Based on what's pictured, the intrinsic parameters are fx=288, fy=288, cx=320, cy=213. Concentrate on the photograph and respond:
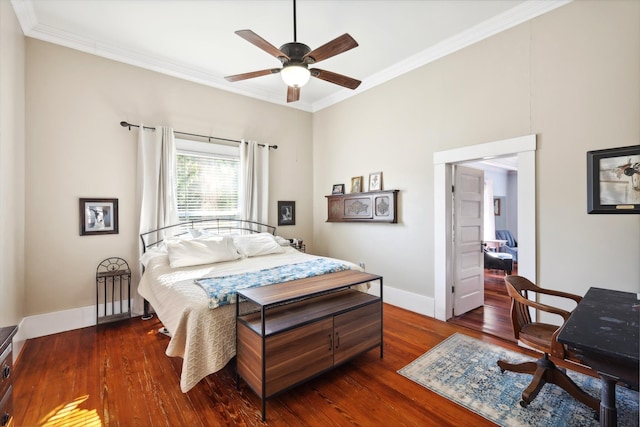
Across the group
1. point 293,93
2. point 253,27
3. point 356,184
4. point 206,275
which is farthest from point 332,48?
point 356,184

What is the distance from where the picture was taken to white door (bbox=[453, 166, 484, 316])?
3.75 metres

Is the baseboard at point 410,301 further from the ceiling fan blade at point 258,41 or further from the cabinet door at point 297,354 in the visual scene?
the ceiling fan blade at point 258,41

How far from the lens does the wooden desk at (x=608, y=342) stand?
1.22 metres

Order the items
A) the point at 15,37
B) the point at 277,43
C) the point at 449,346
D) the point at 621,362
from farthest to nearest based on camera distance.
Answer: the point at 277,43, the point at 449,346, the point at 15,37, the point at 621,362

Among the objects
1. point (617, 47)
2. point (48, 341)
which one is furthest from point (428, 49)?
point (48, 341)

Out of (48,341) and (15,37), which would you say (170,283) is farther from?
(15,37)

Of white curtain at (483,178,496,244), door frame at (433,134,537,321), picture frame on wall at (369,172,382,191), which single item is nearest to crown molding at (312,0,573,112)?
door frame at (433,134,537,321)

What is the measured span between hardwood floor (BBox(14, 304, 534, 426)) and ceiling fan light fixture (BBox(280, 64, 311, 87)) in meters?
2.58

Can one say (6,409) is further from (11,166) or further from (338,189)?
(338,189)

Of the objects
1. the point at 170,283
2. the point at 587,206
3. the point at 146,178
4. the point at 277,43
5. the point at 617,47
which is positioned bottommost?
the point at 170,283

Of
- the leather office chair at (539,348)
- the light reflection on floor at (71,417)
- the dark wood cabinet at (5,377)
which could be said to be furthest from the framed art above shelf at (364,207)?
the dark wood cabinet at (5,377)

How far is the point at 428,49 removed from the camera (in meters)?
3.67

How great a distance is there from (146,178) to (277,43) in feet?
7.89

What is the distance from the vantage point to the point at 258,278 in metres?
2.70
